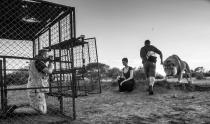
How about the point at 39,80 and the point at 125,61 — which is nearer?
the point at 39,80

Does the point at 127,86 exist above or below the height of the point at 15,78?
below

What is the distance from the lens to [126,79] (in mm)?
9008

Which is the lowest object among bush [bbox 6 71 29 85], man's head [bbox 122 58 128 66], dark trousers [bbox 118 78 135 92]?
dark trousers [bbox 118 78 135 92]

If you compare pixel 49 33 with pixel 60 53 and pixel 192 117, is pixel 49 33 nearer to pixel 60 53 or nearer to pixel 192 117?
pixel 60 53

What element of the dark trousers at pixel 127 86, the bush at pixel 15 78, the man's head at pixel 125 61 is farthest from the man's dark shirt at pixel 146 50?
the bush at pixel 15 78

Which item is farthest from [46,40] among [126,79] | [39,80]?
[126,79]

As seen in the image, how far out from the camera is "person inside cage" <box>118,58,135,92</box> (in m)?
8.93

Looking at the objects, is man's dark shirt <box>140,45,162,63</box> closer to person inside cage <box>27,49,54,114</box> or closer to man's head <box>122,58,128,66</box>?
man's head <box>122,58,128,66</box>

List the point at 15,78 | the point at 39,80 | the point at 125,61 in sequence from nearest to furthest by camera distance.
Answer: the point at 39,80 < the point at 15,78 < the point at 125,61

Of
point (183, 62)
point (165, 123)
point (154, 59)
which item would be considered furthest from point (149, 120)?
point (183, 62)

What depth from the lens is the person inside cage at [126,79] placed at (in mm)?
8930

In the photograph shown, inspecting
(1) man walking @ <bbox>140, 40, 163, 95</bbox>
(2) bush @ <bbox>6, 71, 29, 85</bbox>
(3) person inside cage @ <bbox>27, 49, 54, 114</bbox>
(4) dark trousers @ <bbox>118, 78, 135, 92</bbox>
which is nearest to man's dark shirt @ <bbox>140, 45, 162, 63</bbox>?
(1) man walking @ <bbox>140, 40, 163, 95</bbox>

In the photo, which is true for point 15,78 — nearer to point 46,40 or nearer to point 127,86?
point 46,40

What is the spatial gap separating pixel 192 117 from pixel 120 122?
1.52 metres
